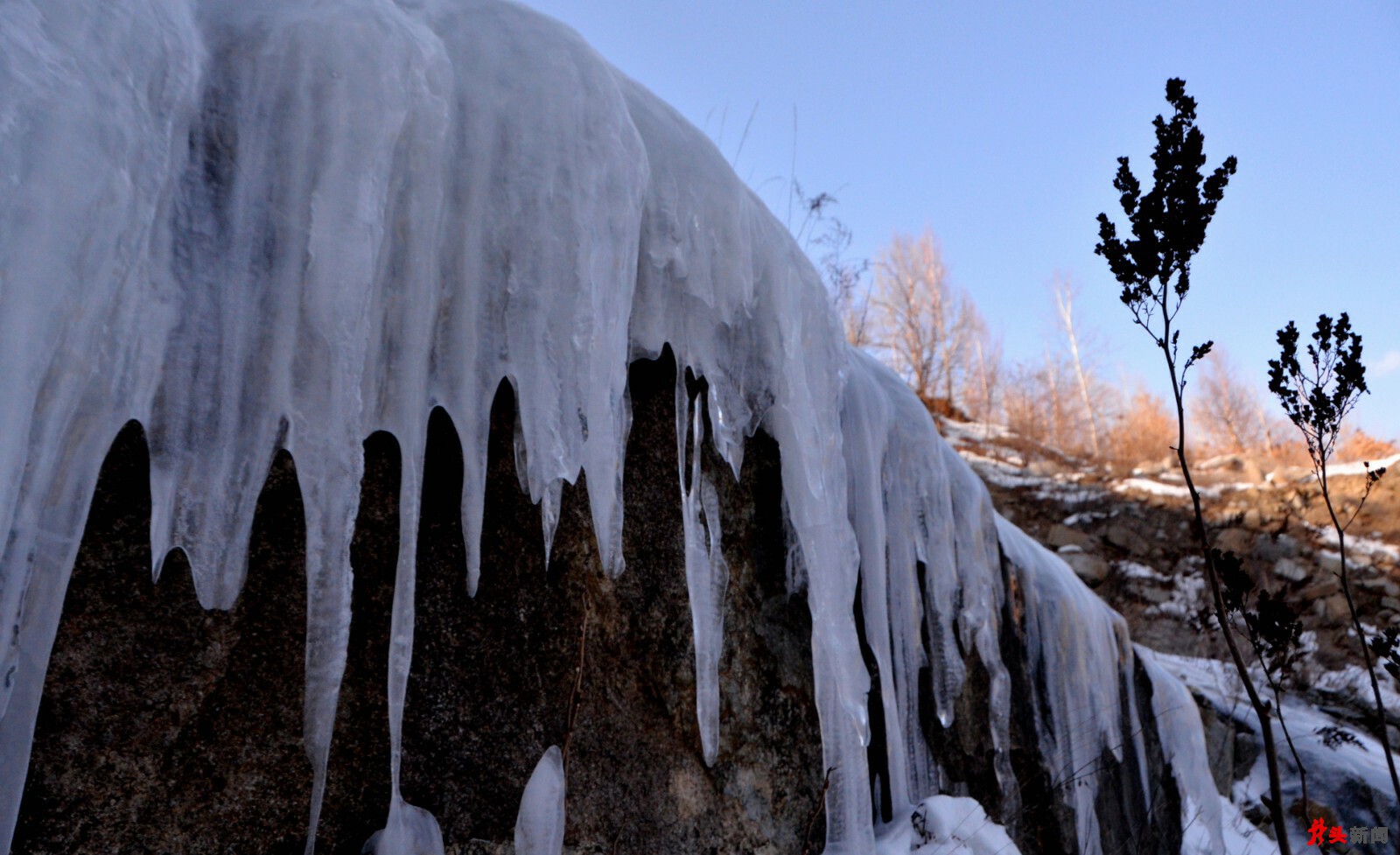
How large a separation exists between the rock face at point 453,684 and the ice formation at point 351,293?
0.25 feet

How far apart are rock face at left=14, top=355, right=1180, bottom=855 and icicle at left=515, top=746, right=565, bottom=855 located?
2 centimetres

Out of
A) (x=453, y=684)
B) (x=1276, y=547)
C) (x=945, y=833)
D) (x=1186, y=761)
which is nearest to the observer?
(x=453, y=684)

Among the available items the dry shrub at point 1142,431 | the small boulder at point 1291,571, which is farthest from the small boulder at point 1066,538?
the dry shrub at point 1142,431

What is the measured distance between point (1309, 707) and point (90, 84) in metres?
8.19

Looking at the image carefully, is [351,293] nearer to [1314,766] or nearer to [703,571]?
[703,571]

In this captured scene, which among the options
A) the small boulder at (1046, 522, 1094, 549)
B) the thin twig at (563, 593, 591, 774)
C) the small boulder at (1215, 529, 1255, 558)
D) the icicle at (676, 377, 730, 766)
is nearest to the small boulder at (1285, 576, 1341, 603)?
the small boulder at (1215, 529, 1255, 558)

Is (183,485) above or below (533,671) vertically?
above

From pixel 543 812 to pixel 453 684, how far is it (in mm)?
A: 253

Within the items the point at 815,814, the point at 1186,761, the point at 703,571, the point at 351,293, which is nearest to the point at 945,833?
the point at 815,814

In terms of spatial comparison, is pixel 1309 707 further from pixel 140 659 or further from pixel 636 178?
pixel 140 659

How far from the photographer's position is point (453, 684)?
1392mm

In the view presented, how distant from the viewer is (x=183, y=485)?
1048 mm

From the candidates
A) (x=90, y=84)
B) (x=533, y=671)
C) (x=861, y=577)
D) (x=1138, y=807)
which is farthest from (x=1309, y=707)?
(x=90, y=84)

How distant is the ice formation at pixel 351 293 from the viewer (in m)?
0.92
